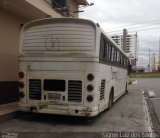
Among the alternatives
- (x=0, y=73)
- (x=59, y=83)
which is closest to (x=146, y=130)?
(x=59, y=83)

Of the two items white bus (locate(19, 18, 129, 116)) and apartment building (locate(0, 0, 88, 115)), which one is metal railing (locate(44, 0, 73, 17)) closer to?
apartment building (locate(0, 0, 88, 115))

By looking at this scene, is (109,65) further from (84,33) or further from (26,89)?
(26,89)

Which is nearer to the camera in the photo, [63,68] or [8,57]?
[63,68]

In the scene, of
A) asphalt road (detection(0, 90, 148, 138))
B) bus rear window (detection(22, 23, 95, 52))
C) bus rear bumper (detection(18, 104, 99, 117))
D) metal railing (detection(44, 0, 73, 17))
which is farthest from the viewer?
metal railing (detection(44, 0, 73, 17))

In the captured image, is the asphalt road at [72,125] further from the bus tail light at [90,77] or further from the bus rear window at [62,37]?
the bus rear window at [62,37]

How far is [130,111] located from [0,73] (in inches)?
211

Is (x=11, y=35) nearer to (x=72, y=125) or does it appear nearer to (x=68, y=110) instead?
(x=68, y=110)

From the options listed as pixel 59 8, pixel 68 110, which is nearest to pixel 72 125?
pixel 68 110

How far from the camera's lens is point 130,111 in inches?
552

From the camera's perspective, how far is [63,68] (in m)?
10.6

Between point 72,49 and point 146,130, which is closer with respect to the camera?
point 146,130

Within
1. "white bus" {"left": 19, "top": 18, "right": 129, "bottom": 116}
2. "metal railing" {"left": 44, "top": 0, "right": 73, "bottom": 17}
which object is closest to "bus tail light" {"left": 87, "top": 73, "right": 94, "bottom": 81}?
"white bus" {"left": 19, "top": 18, "right": 129, "bottom": 116}

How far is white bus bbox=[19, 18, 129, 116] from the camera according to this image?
10.4 meters

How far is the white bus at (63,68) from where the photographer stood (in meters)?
10.4
